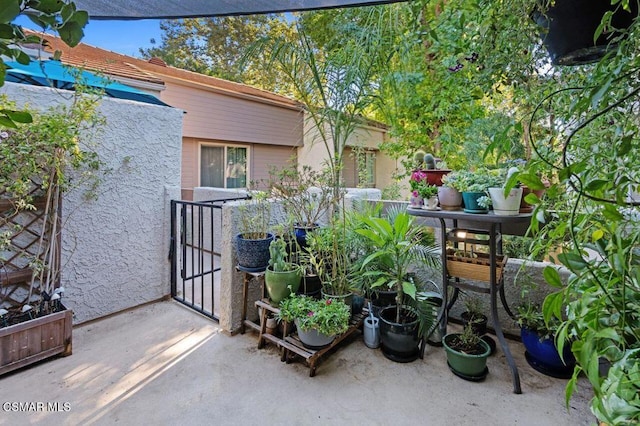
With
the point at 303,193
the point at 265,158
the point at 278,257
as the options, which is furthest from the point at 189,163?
the point at 278,257

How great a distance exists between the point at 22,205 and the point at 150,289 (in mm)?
1442

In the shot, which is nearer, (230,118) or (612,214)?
(612,214)

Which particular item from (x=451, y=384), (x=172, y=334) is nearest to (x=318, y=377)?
(x=451, y=384)

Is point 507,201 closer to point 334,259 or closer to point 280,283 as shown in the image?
point 334,259

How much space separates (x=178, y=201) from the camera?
11.1 feet

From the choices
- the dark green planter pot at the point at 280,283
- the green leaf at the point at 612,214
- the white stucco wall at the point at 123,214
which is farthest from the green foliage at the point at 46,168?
the green leaf at the point at 612,214

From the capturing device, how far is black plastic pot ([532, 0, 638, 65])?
111cm

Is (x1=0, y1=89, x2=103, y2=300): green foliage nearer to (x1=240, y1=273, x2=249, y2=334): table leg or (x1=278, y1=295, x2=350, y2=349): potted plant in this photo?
(x1=240, y1=273, x2=249, y2=334): table leg

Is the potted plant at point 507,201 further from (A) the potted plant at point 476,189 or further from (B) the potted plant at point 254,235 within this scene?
(B) the potted plant at point 254,235

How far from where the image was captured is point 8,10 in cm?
47

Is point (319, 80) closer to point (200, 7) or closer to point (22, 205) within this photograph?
point (200, 7)

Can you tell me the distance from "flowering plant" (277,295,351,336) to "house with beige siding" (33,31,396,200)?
3539 mm

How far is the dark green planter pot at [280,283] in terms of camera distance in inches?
94.8

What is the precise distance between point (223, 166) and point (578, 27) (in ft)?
24.2
